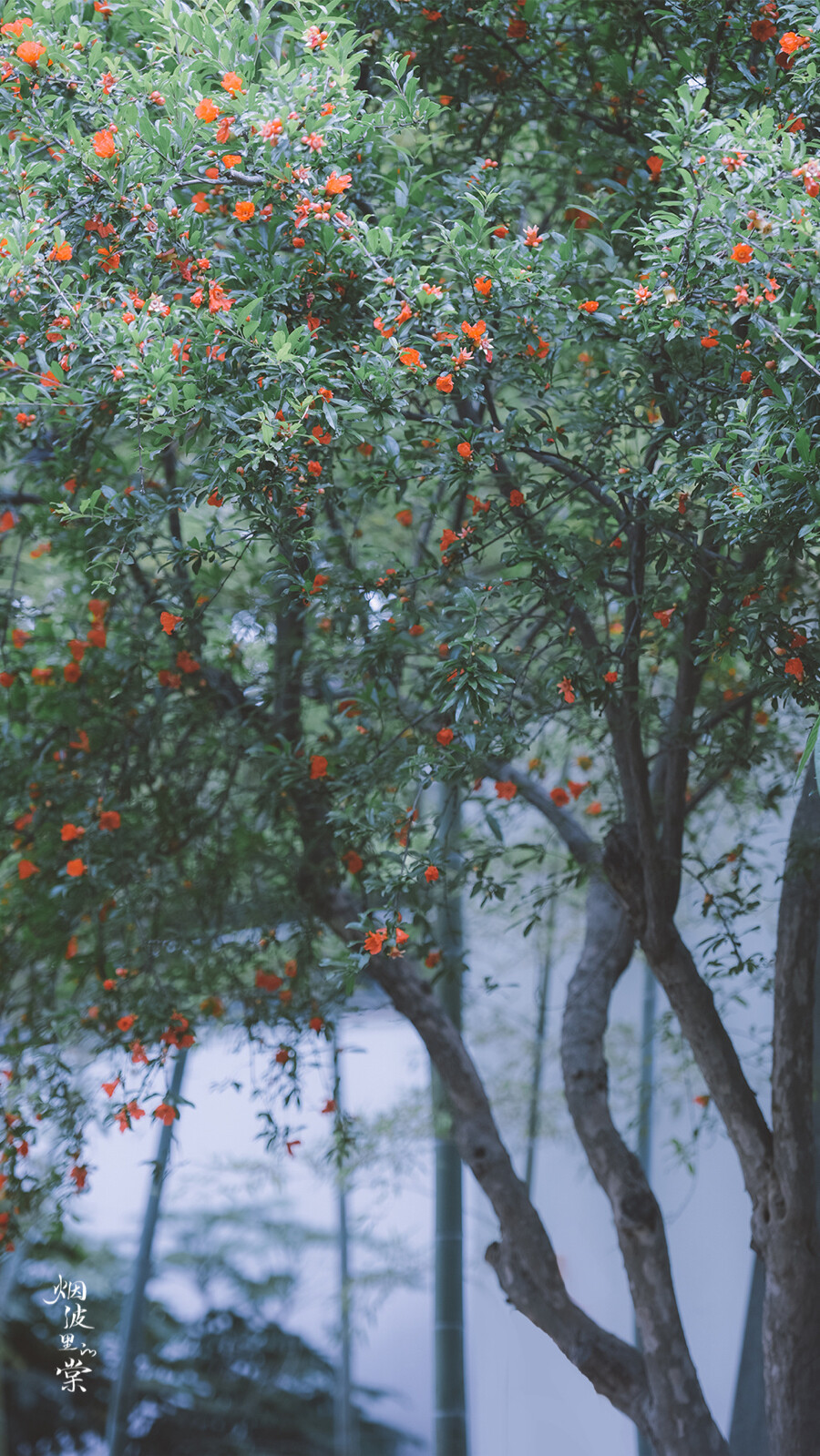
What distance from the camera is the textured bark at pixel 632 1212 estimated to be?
213 centimetres

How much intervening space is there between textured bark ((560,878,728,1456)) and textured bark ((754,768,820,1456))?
6.1 inches

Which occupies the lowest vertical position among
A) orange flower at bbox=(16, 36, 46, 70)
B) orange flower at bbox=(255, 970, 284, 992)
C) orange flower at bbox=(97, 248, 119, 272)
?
orange flower at bbox=(255, 970, 284, 992)

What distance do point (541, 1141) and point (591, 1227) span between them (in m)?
0.36

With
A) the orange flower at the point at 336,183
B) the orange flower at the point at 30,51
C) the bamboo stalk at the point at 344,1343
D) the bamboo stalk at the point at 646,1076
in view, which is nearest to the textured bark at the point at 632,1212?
the bamboo stalk at the point at 646,1076

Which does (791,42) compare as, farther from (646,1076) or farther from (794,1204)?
(646,1076)

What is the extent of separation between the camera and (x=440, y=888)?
2590 mm

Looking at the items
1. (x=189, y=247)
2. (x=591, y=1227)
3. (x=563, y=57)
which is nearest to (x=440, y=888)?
(x=189, y=247)

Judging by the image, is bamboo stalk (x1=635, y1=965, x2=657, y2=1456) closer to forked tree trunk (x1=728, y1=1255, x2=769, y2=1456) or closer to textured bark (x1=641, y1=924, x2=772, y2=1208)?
forked tree trunk (x1=728, y1=1255, x2=769, y2=1456)

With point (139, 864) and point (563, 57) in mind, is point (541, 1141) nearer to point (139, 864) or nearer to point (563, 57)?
point (139, 864)

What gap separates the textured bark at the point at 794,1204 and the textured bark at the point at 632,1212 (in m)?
0.16

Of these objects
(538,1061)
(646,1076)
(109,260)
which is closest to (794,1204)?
(646,1076)

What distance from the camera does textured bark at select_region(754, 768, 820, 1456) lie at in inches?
78.7

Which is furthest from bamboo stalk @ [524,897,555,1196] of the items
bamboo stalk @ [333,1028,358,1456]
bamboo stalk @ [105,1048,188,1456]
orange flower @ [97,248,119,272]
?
orange flower @ [97,248,119,272]

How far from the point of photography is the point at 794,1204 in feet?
6.65
